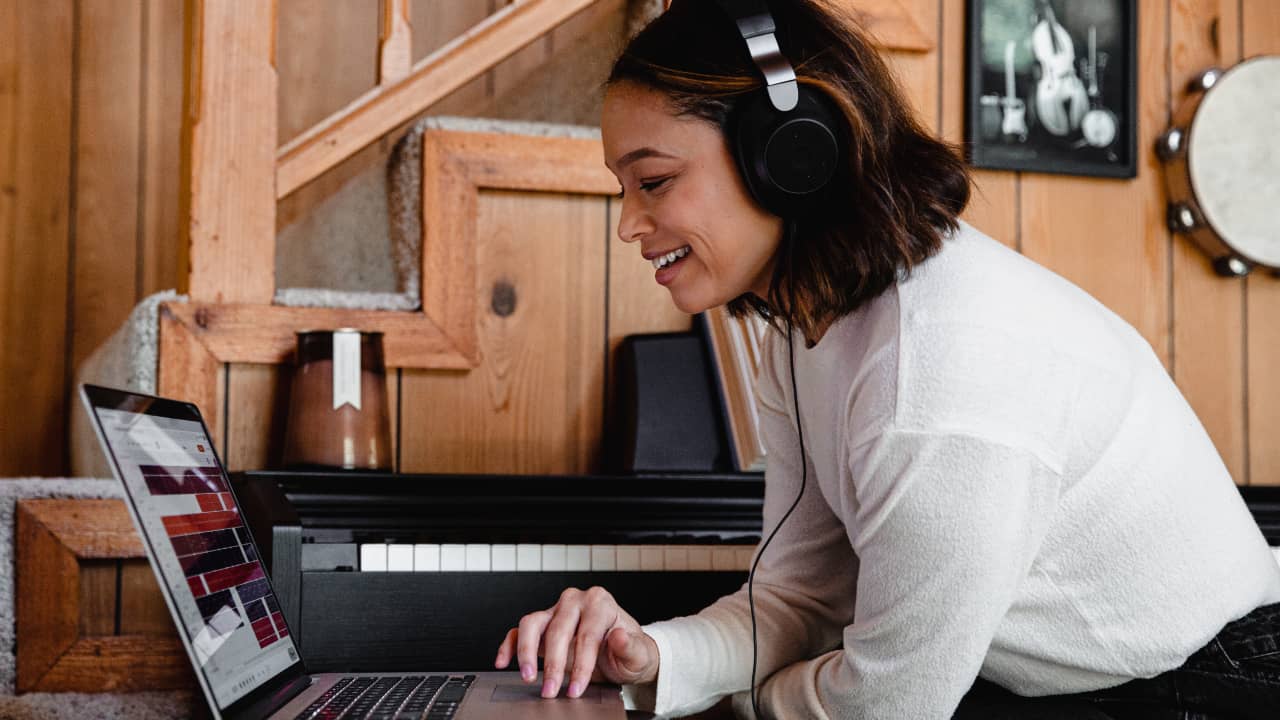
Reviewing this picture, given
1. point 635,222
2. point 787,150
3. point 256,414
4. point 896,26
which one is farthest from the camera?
point 896,26

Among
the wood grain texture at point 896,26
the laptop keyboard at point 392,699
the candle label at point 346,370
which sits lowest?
the laptop keyboard at point 392,699

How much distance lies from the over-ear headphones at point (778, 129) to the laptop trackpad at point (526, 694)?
432 mm

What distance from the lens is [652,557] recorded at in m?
1.31

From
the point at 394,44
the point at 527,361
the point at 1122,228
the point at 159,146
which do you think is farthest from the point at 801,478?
the point at 159,146

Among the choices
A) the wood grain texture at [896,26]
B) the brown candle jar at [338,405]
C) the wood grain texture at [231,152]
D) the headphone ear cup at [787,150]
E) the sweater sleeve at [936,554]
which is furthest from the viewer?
the wood grain texture at [896,26]

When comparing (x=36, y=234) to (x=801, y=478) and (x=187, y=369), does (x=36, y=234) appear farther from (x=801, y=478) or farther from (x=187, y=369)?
(x=801, y=478)

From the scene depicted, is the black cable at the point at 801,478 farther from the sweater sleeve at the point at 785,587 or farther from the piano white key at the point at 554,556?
the piano white key at the point at 554,556

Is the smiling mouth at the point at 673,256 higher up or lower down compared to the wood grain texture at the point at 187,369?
higher up

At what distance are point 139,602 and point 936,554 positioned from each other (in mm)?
1179

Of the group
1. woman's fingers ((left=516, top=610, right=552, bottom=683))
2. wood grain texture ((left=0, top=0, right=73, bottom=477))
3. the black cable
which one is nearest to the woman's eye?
the black cable

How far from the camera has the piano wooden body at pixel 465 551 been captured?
118 centimetres

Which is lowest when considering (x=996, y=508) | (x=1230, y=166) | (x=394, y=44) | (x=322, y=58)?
(x=996, y=508)

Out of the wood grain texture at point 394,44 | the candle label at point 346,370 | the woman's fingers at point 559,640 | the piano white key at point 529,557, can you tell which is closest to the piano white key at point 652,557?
the piano white key at point 529,557

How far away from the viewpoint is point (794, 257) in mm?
985
